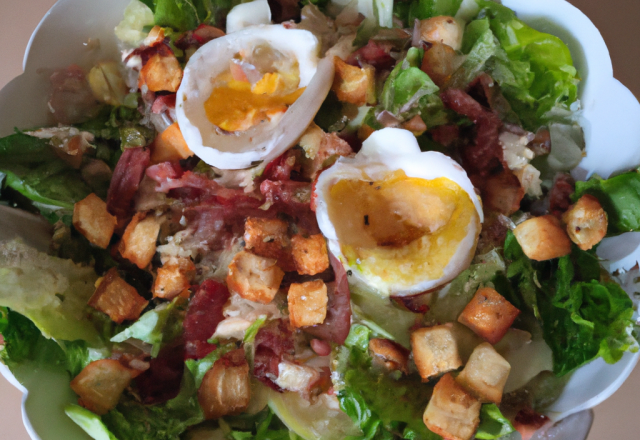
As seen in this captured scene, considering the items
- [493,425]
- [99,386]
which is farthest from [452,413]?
[99,386]

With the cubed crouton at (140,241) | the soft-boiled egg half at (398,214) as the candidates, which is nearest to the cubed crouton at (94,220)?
the cubed crouton at (140,241)

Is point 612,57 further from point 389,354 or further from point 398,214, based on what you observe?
point 389,354

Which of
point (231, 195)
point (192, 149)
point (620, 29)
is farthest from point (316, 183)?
point (620, 29)

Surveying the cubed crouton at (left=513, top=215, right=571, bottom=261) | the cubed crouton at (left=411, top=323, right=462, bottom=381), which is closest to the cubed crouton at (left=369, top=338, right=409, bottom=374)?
the cubed crouton at (left=411, top=323, right=462, bottom=381)

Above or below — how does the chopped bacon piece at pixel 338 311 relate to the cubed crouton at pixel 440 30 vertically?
below

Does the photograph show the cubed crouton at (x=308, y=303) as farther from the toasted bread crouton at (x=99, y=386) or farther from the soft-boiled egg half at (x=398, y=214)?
the toasted bread crouton at (x=99, y=386)

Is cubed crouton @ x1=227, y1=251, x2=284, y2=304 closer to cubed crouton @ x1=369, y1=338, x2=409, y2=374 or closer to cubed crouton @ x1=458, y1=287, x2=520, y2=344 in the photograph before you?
cubed crouton @ x1=369, y1=338, x2=409, y2=374

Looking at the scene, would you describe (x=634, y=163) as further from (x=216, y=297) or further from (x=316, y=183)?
(x=216, y=297)
